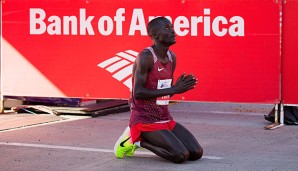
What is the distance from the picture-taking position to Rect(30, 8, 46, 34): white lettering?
488 inches

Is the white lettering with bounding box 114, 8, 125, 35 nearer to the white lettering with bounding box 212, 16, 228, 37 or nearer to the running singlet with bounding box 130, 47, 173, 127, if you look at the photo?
the white lettering with bounding box 212, 16, 228, 37

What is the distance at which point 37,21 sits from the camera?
1244cm

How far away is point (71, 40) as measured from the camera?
1230 cm

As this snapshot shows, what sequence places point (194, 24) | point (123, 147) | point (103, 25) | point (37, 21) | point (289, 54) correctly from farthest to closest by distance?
point (37, 21)
point (103, 25)
point (194, 24)
point (289, 54)
point (123, 147)

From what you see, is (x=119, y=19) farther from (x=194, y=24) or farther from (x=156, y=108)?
(x=156, y=108)

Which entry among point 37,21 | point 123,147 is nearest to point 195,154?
point 123,147

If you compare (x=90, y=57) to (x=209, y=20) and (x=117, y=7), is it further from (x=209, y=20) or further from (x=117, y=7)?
(x=209, y=20)

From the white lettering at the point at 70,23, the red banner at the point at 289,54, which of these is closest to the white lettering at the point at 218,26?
the red banner at the point at 289,54

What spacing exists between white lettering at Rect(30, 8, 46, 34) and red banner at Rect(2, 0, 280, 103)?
0.02m

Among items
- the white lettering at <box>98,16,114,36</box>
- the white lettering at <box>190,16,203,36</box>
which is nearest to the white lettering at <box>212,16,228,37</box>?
the white lettering at <box>190,16,203,36</box>

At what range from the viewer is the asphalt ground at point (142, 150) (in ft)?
26.7

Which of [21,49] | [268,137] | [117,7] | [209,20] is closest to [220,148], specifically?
[268,137]

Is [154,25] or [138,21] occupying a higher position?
[138,21]

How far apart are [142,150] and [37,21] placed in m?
4.09
